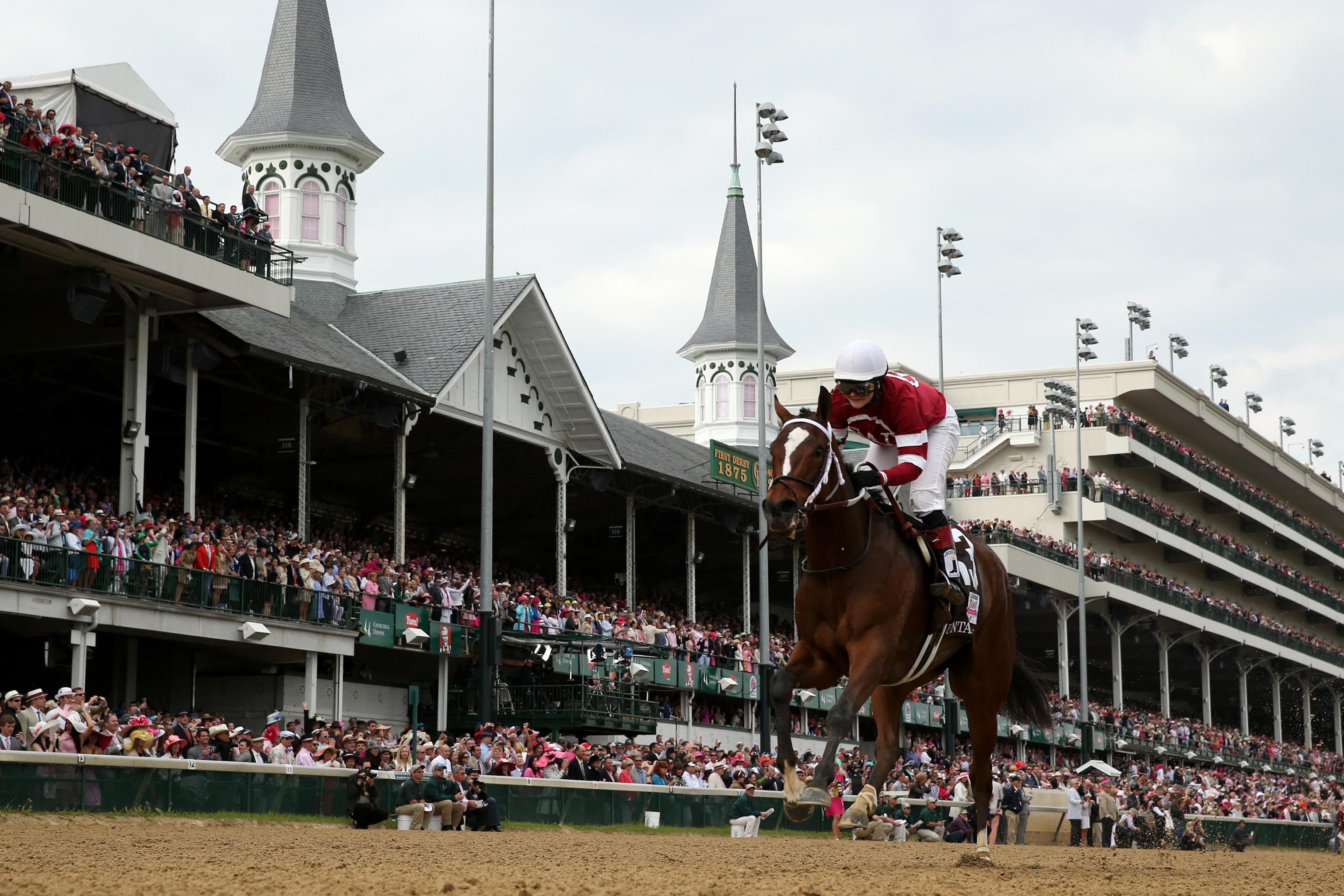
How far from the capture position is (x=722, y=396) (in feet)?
217

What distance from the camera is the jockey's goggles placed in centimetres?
1008

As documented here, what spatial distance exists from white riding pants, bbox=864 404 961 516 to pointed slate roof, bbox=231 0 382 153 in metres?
34.2

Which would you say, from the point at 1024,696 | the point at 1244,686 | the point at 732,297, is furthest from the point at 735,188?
the point at 1024,696

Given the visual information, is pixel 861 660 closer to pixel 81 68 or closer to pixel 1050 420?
pixel 81 68

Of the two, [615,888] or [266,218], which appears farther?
[266,218]

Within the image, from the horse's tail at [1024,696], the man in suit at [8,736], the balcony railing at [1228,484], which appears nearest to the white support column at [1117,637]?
the balcony railing at [1228,484]

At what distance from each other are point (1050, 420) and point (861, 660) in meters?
53.6

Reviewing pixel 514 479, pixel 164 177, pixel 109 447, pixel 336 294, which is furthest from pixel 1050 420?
pixel 164 177

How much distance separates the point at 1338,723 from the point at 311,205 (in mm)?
68337

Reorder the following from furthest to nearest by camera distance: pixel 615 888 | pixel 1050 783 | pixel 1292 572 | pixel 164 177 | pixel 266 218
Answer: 1. pixel 1292 572
2. pixel 1050 783
3. pixel 266 218
4. pixel 164 177
5. pixel 615 888

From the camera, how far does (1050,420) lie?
201ft

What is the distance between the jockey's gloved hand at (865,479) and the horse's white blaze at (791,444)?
22.1 inches

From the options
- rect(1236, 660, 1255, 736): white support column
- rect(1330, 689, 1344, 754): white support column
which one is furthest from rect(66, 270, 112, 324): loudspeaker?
rect(1330, 689, 1344, 754): white support column

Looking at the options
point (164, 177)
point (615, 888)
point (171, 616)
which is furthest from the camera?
point (164, 177)
